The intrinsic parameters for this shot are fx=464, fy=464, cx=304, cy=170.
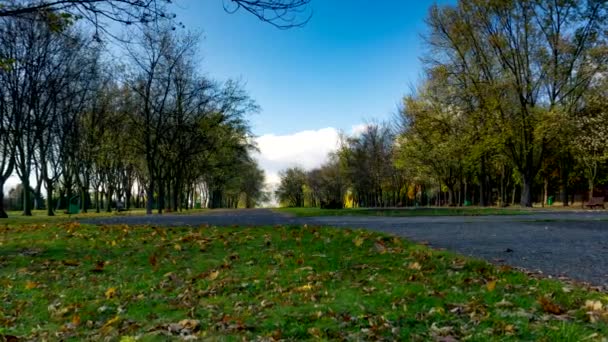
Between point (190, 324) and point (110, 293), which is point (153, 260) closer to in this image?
point (110, 293)

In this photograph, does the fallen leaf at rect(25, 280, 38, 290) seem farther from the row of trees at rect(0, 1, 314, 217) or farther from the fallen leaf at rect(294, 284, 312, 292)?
the row of trees at rect(0, 1, 314, 217)

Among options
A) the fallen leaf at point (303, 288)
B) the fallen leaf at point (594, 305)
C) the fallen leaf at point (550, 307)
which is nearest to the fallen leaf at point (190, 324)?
the fallen leaf at point (303, 288)

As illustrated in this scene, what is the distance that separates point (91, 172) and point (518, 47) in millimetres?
41507

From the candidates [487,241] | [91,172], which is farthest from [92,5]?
[91,172]

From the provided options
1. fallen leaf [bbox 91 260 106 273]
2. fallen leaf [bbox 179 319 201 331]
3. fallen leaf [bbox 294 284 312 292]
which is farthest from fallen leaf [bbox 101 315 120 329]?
fallen leaf [bbox 91 260 106 273]

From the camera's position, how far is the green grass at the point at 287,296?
4.26m

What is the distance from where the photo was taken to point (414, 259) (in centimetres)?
705

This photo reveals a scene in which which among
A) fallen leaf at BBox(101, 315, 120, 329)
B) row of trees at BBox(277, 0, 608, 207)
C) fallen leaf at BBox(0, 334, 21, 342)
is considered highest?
row of trees at BBox(277, 0, 608, 207)

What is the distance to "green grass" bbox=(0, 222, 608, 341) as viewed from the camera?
426 centimetres

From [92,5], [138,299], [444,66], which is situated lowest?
[138,299]

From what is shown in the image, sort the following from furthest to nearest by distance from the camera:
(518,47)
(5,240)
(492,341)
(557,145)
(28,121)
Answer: (557,145), (518,47), (28,121), (5,240), (492,341)

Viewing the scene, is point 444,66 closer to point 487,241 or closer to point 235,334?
point 487,241

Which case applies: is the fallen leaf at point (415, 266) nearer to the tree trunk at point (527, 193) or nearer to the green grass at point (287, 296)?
the green grass at point (287, 296)

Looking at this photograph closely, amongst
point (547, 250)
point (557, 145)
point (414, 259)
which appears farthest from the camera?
point (557, 145)
